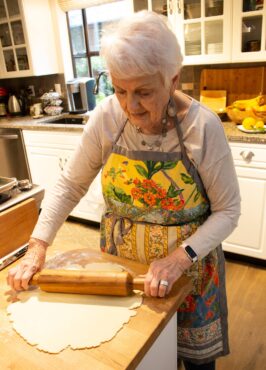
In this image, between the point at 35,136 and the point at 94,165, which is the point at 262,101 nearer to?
the point at 94,165

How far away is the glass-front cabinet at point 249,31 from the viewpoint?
1.94 metres

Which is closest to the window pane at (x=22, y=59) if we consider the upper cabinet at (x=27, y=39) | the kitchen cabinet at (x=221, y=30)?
the upper cabinet at (x=27, y=39)

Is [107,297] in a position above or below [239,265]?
above

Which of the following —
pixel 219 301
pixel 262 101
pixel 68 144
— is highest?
pixel 262 101

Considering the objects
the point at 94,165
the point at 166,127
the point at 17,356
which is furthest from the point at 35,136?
the point at 17,356

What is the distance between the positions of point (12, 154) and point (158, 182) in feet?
8.00

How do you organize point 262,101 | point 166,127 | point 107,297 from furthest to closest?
point 262,101, point 166,127, point 107,297

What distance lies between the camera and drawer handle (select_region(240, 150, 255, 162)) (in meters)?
1.90

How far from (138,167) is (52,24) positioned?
2.71 meters

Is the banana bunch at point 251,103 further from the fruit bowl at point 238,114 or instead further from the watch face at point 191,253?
the watch face at point 191,253

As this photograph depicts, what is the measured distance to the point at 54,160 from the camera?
2.77m

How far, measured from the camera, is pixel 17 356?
615 mm

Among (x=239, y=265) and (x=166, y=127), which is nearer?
(x=166, y=127)

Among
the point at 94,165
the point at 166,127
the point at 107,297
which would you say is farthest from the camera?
the point at 94,165
